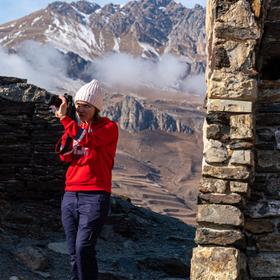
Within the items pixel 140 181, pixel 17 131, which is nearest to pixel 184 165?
pixel 140 181

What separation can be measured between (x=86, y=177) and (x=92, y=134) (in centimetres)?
38

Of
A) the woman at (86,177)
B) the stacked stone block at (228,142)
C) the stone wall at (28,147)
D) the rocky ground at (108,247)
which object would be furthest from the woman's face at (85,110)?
the stone wall at (28,147)

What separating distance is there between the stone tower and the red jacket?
1081 mm

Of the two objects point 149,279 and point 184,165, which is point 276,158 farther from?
point 184,165

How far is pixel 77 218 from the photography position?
528cm

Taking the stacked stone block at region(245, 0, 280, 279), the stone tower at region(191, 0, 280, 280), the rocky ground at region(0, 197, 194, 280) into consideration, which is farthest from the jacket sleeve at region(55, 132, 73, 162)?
the rocky ground at region(0, 197, 194, 280)

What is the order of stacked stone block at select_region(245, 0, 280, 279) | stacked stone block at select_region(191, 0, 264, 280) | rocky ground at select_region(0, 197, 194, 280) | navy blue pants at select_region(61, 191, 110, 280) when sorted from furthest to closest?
rocky ground at select_region(0, 197, 194, 280) < stacked stone block at select_region(245, 0, 280, 279) < stacked stone block at select_region(191, 0, 264, 280) < navy blue pants at select_region(61, 191, 110, 280)

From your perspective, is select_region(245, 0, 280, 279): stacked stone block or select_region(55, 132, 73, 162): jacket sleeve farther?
select_region(245, 0, 280, 279): stacked stone block

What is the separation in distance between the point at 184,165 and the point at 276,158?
15972 centimetres

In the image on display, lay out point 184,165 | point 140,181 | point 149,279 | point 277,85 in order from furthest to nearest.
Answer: point 184,165
point 140,181
point 149,279
point 277,85

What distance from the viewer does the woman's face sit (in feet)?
17.9

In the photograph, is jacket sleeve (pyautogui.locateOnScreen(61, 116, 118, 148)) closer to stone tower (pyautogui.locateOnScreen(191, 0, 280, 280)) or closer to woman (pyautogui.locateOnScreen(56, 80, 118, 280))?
woman (pyautogui.locateOnScreen(56, 80, 118, 280))

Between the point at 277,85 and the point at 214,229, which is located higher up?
the point at 277,85

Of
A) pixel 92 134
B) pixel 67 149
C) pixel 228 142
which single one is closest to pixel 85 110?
pixel 92 134
